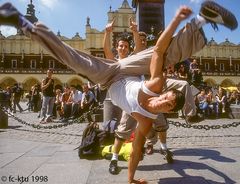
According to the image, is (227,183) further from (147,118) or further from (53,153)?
(53,153)

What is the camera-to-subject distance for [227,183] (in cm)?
354

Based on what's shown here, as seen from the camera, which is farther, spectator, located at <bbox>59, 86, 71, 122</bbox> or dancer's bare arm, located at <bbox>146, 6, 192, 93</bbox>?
spectator, located at <bbox>59, 86, 71, 122</bbox>

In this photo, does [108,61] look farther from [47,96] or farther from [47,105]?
[47,105]

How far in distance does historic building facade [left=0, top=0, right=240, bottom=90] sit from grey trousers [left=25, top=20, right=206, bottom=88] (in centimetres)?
4533

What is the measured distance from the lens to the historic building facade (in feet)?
162

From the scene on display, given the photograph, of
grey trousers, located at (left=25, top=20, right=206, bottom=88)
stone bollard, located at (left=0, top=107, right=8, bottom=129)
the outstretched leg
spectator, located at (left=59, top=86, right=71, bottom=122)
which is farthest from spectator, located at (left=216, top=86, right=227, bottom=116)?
the outstretched leg

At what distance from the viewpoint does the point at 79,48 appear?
5441cm

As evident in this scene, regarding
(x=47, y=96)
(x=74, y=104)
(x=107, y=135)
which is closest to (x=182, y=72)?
(x=74, y=104)

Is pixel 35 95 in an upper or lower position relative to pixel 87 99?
upper

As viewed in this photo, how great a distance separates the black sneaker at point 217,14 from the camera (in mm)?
3594

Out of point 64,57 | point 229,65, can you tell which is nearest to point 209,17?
point 64,57

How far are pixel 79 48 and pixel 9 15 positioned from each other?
170 ft

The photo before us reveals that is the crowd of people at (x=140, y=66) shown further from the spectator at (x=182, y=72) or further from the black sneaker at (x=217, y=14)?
the spectator at (x=182, y=72)

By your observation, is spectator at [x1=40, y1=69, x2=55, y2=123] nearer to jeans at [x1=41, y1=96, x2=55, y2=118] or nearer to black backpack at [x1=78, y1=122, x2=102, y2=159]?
jeans at [x1=41, y1=96, x2=55, y2=118]
